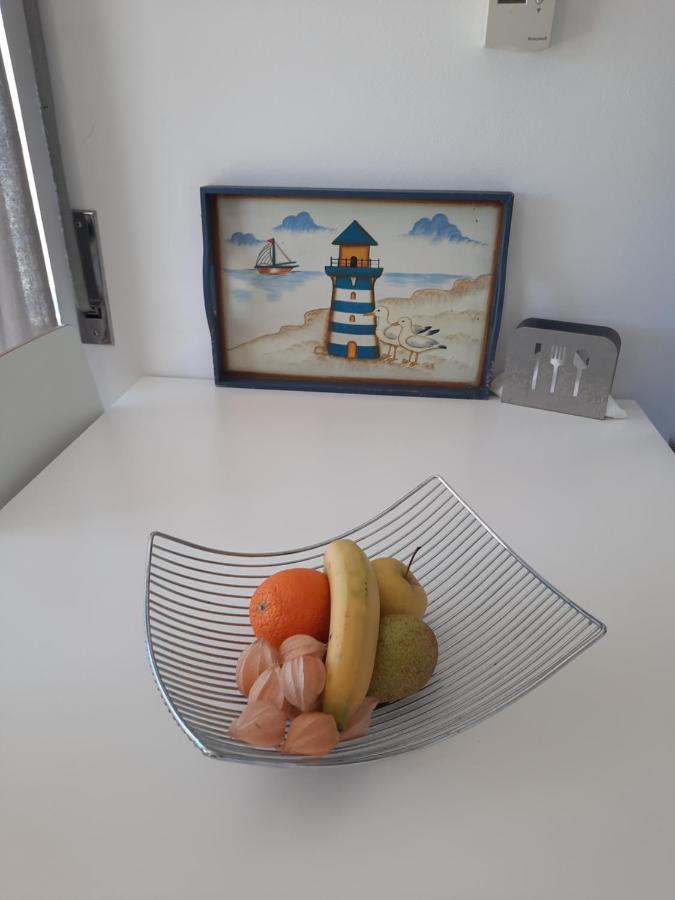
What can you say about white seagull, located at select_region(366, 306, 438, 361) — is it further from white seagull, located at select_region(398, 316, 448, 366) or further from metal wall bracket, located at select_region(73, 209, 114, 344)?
metal wall bracket, located at select_region(73, 209, 114, 344)

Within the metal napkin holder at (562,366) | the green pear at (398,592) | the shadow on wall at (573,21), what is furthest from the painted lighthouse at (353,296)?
the green pear at (398,592)

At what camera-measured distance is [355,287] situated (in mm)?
1143

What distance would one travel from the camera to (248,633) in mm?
638

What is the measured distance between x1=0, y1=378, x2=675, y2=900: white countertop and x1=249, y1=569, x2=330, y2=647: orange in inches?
4.1

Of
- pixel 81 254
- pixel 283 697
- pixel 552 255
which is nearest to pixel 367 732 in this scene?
pixel 283 697

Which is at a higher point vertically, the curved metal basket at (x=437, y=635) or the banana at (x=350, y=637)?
the banana at (x=350, y=637)

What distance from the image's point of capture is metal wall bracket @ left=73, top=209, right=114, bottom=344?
1178 mm

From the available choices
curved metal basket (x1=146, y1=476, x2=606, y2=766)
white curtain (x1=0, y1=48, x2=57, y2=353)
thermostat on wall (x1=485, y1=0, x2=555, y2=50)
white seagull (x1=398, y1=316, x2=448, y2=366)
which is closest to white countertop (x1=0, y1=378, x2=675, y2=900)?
curved metal basket (x1=146, y1=476, x2=606, y2=766)

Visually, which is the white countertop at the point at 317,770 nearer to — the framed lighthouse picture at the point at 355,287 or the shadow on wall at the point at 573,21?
the framed lighthouse picture at the point at 355,287

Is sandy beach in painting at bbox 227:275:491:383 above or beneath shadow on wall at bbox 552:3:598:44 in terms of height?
beneath

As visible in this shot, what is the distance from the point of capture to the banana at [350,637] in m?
0.50

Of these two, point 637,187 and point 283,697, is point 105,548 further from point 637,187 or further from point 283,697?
point 637,187

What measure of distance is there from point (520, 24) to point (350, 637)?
34.9 inches

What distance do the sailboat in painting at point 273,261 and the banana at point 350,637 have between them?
72 cm
